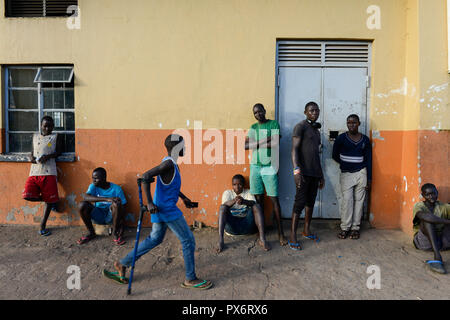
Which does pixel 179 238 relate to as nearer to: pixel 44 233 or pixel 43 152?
pixel 44 233

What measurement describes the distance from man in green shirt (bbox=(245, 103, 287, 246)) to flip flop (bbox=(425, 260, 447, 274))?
169 centimetres

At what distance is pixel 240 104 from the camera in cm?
468

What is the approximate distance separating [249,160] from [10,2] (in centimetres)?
460

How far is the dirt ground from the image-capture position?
3070 millimetres

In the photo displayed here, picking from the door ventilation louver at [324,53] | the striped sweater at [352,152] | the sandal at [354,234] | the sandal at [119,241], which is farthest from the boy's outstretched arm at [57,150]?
the sandal at [354,234]

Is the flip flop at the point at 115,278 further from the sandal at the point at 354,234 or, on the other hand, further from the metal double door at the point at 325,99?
the sandal at the point at 354,234

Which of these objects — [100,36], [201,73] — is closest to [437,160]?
[201,73]

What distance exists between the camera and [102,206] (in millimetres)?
4426

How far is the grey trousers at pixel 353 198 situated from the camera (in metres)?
4.39

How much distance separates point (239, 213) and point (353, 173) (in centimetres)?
174

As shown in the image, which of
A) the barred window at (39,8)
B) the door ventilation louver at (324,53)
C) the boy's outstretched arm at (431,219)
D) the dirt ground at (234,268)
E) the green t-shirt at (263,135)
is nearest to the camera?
the dirt ground at (234,268)

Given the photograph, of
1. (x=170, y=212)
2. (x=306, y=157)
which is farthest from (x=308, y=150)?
(x=170, y=212)

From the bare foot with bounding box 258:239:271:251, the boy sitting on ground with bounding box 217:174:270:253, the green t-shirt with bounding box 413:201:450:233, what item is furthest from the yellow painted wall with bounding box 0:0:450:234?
the bare foot with bounding box 258:239:271:251

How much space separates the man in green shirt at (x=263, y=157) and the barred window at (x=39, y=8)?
11.4 feet
